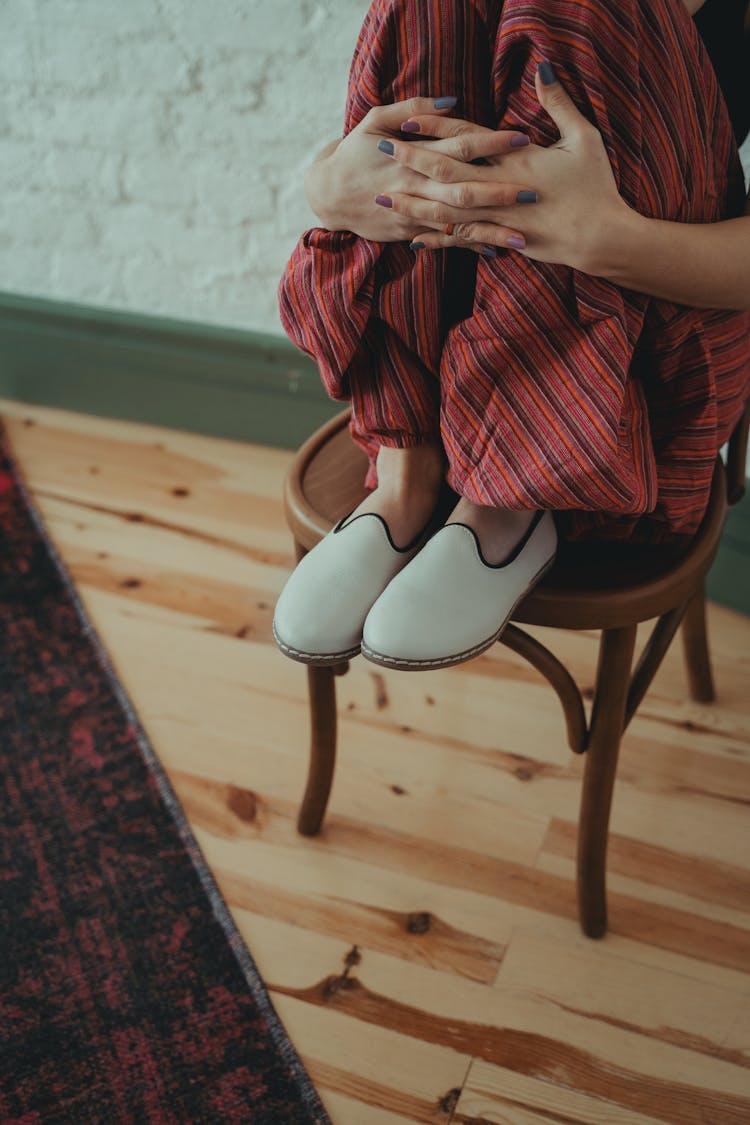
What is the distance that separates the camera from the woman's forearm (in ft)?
2.33

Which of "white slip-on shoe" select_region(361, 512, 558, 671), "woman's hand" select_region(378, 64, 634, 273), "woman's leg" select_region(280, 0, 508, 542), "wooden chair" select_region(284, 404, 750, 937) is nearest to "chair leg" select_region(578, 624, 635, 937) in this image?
"wooden chair" select_region(284, 404, 750, 937)

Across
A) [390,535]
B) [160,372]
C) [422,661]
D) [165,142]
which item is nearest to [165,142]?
[165,142]

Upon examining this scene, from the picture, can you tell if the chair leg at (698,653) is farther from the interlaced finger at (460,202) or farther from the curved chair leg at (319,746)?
the interlaced finger at (460,202)

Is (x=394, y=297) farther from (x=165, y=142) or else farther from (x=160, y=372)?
(x=160, y=372)

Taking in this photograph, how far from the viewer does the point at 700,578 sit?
0.91 metres

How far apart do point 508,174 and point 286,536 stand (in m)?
0.98

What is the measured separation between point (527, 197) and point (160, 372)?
1234 mm

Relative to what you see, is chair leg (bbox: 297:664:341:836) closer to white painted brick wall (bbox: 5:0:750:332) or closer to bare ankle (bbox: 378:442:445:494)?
bare ankle (bbox: 378:442:445:494)

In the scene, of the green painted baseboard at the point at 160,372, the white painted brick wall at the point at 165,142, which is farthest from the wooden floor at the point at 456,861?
the white painted brick wall at the point at 165,142

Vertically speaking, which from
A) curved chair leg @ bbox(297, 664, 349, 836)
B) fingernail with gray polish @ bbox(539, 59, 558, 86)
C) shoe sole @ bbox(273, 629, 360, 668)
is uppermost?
fingernail with gray polish @ bbox(539, 59, 558, 86)

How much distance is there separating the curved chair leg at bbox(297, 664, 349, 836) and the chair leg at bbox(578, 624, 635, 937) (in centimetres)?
28

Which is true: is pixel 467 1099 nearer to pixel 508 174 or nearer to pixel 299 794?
pixel 299 794

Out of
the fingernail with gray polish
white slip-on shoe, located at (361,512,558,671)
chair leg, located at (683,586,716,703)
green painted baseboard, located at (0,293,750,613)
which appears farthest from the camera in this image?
green painted baseboard, located at (0,293,750,613)

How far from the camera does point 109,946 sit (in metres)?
1.07
